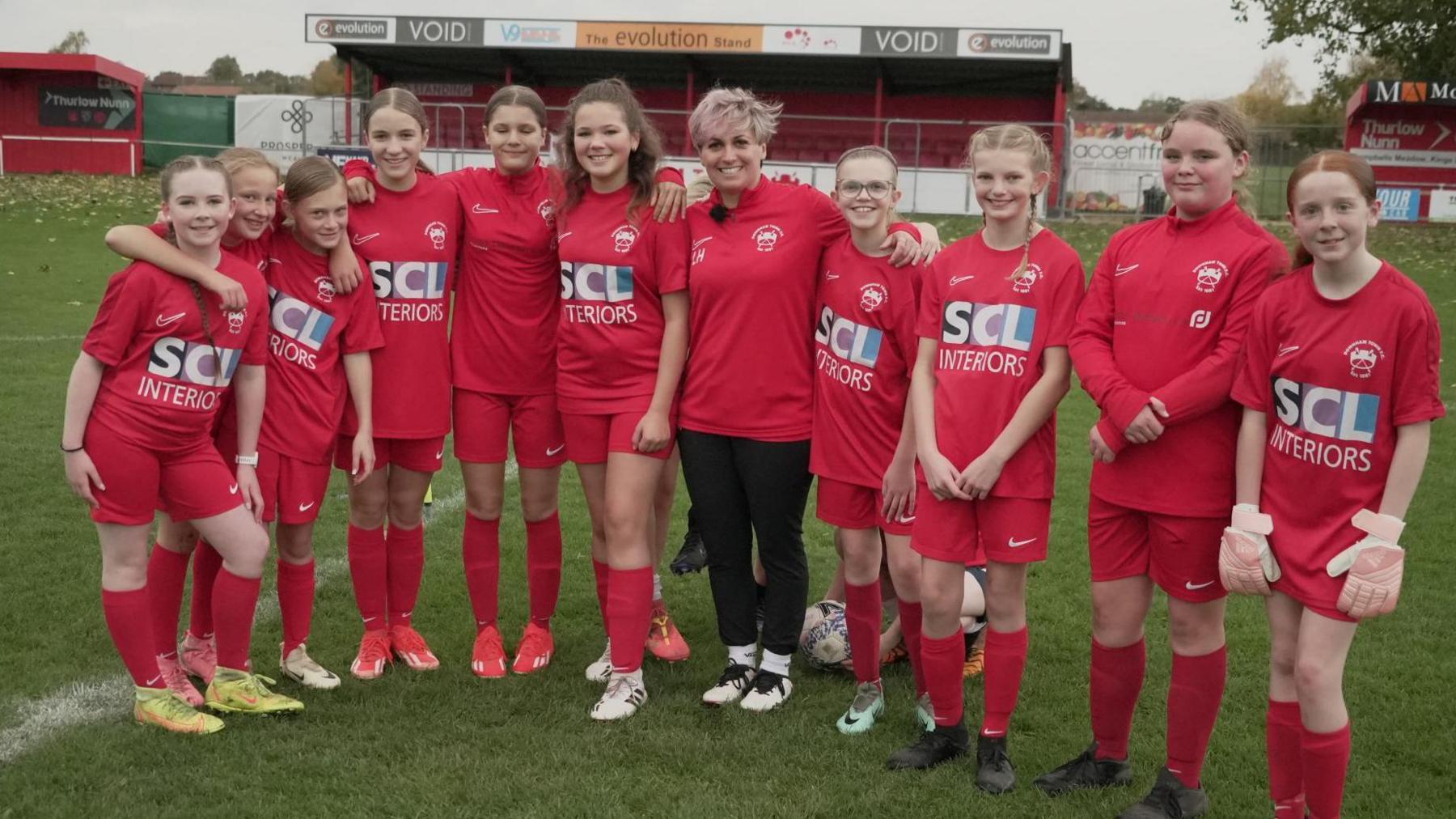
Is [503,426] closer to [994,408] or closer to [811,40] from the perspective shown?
[994,408]

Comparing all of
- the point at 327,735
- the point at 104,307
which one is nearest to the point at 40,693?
the point at 327,735

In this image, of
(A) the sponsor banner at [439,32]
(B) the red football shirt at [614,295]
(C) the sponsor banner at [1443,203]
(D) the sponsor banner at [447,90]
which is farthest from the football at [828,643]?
(D) the sponsor banner at [447,90]

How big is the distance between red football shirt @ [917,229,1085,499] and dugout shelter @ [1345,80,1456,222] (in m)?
26.9

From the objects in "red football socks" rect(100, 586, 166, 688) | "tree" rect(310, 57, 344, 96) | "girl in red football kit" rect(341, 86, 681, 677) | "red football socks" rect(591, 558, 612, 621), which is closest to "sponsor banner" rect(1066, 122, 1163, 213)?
"red football socks" rect(591, 558, 612, 621)

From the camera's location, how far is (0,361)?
9.34m

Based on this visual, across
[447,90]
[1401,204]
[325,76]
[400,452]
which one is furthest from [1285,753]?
[325,76]

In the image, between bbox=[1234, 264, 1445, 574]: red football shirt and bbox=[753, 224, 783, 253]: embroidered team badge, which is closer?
bbox=[1234, 264, 1445, 574]: red football shirt

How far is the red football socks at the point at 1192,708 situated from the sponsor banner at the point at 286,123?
26571 mm

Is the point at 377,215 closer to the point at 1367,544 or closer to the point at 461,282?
the point at 461,282

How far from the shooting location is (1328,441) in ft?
9.34

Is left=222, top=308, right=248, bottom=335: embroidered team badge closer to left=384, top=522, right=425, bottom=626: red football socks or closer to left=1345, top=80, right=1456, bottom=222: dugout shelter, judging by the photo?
left=384, top=522, right=425, bottom=626: red football socks

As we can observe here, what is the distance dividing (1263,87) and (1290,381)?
260 ft

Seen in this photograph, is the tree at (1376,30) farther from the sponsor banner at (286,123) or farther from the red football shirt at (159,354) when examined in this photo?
the red football shirt at (159,354)

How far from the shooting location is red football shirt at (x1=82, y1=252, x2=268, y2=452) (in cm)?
344
